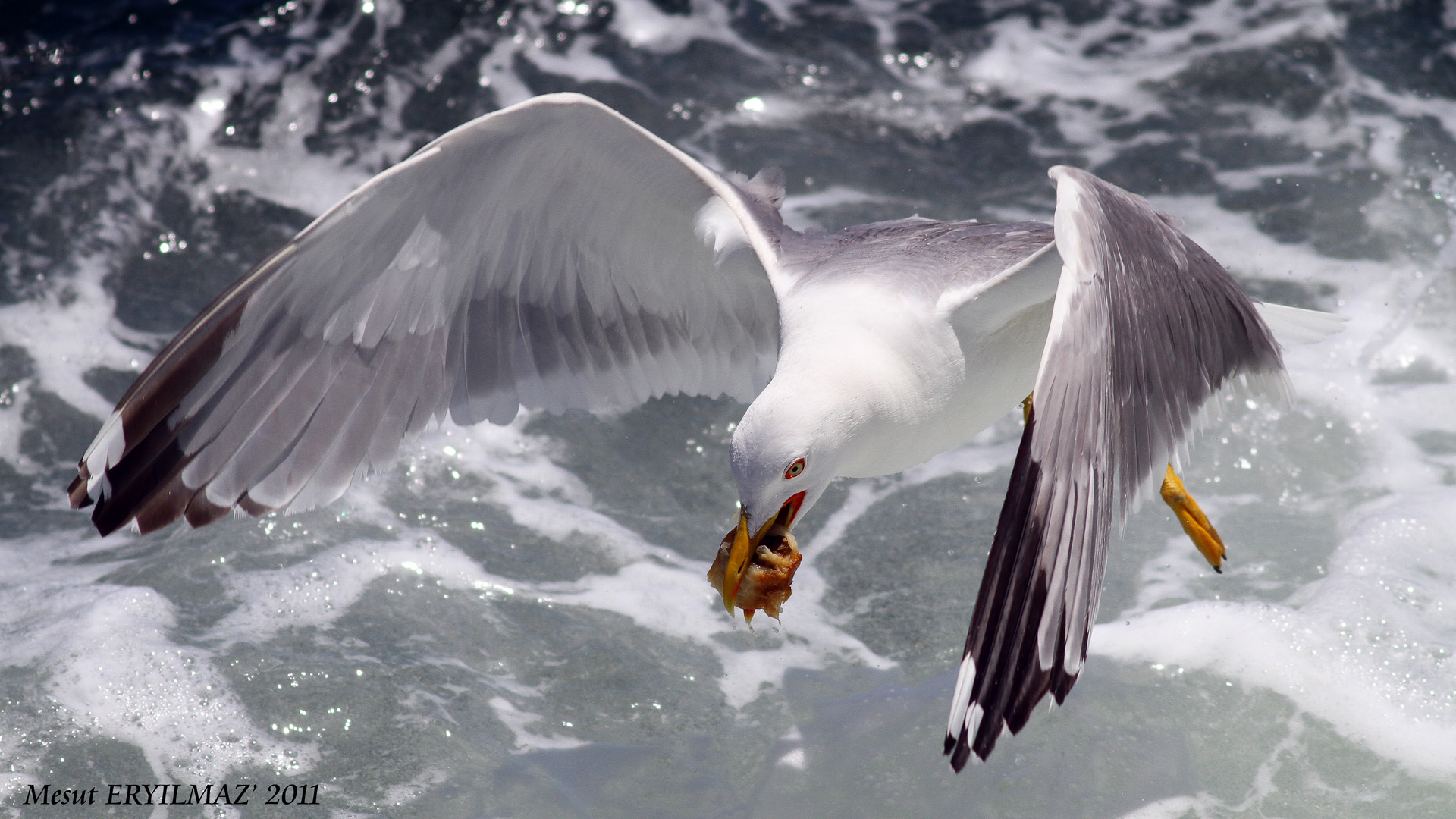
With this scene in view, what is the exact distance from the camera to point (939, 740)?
330 centimetres

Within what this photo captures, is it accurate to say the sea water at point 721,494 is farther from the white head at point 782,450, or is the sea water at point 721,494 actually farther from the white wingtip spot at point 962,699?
the white wingtip spot at point 962,699

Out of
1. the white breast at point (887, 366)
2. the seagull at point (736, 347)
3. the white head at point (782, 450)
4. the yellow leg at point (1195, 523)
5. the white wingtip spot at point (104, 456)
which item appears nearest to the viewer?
the seagull at point (736, 347)

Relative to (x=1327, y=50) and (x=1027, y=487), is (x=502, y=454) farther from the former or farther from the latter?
(x=1327, y=50)

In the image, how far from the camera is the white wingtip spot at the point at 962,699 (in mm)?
1956

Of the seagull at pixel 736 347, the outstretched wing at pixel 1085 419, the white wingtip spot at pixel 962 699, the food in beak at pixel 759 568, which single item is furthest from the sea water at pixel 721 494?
the white wingtip spot at pixel 962 699

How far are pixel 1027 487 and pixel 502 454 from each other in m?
2.89

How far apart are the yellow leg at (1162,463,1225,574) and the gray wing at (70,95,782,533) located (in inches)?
51.2

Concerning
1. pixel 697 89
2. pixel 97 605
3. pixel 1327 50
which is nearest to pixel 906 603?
pixel 97 605

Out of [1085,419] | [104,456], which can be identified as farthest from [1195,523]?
[104,456]

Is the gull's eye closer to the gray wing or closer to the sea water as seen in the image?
the gray wing

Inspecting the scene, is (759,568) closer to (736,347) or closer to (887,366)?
(887,366)

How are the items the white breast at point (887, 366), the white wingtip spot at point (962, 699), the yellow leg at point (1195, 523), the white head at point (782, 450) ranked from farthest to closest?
the yellow leg at point (1195, 523)
the white breast at point (887, 366)
the white head at point (782, 450)
the white wingtip spot at point (962, 699)

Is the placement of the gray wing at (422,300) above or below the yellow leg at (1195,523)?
above

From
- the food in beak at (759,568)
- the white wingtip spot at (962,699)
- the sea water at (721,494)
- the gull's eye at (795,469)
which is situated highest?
the gull's eye at (795,469)
